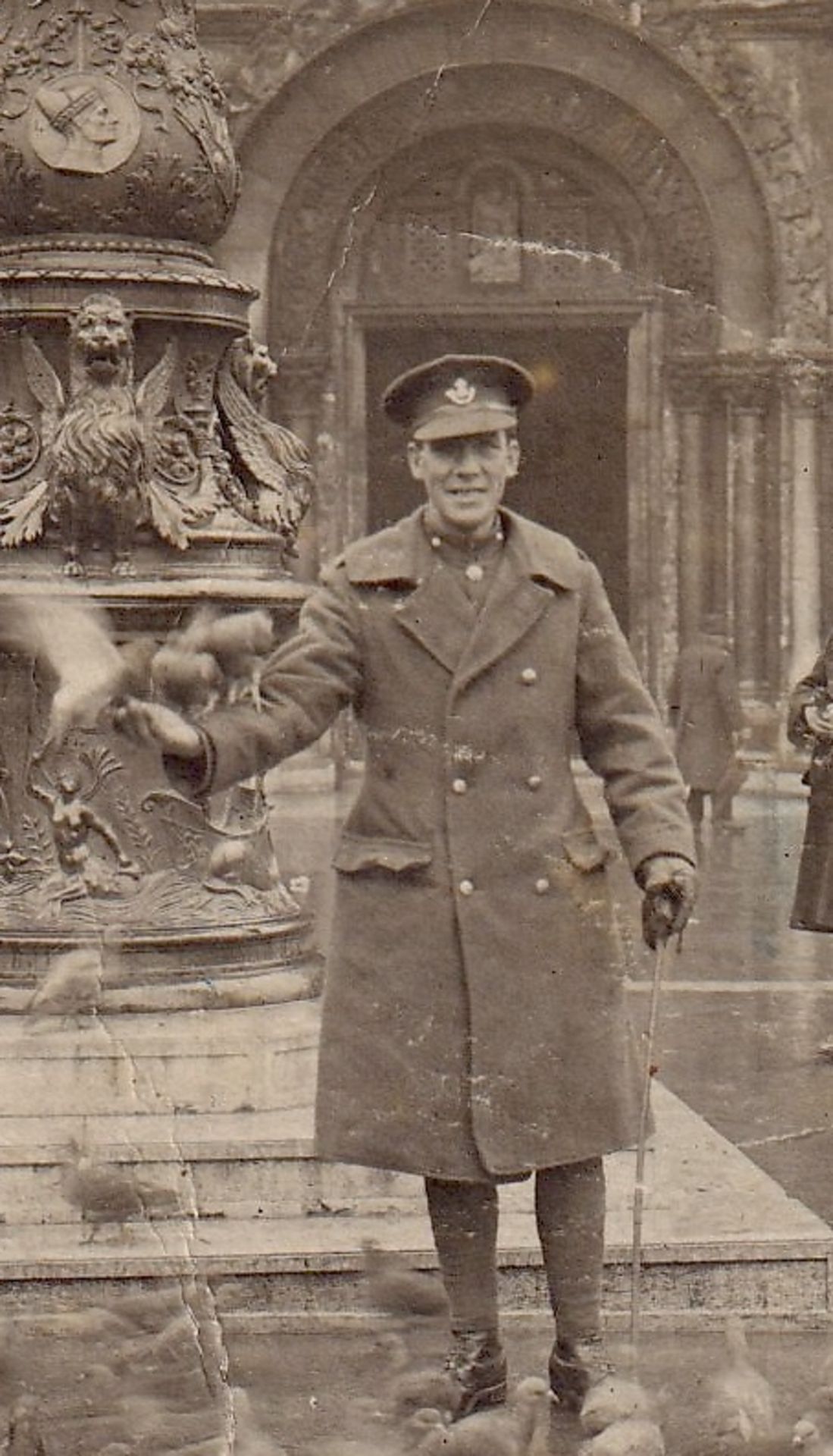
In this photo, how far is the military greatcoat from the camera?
505cm

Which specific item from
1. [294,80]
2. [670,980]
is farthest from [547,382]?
[670,980]

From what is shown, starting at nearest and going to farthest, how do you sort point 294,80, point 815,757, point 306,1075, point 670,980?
point 306,1075
point 815,757
point 670,980
point 294,80

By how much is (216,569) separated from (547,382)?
678 inches

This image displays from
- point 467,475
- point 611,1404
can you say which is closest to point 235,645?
point 467,475

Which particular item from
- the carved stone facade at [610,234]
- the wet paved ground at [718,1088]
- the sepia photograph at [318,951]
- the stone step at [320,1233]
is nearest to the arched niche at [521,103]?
the carved stone facade at [610,234]

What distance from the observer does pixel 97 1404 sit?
17.1 feet

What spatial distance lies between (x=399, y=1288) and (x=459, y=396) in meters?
1.92

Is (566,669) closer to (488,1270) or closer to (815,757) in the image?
(488,1270)

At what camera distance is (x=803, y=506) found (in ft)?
75.1

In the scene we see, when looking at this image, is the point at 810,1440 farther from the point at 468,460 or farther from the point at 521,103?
the point at 521,103

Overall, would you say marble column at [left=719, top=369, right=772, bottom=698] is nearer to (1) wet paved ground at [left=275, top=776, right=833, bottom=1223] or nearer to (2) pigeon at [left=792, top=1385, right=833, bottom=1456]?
(1) wet paved ground at [left=275, top=776, right=833, bottom=1223]

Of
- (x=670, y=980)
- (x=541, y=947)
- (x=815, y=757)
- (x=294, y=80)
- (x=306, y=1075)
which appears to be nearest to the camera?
(x=541, y=947)

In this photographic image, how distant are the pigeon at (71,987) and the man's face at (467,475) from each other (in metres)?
2.12

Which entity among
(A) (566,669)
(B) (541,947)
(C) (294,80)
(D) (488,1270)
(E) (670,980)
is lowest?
(E) (670,980)
